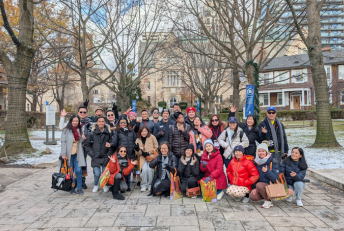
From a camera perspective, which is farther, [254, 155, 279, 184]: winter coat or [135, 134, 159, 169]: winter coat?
[135, 134, 159, 169]: winter coat

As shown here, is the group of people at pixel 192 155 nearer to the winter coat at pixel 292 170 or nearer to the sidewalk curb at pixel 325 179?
the winter coat at pixel 292 170

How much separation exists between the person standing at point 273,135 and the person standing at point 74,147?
13.2 feet

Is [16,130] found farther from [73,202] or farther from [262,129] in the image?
[262,129]

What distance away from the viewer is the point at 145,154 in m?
5.96

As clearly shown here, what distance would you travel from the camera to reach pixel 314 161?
8.23 meters

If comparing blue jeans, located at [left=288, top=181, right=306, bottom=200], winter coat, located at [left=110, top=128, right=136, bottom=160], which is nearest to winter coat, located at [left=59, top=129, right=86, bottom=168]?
winter coat, located at [left=110, top=128, right=136, bottom=160]

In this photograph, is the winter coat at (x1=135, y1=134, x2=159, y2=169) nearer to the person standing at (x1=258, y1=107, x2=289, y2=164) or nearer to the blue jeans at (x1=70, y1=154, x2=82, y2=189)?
the blue jeans at (x1=70, y1=154, x2=82, y2=189)

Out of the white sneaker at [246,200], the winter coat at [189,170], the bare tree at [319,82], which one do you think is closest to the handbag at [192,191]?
the winter coat at [189,170]

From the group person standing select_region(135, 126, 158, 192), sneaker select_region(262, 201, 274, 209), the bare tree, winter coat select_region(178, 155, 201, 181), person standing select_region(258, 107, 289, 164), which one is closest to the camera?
sneaker select_region(262, 201, 274, 209)

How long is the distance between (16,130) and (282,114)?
27.5 meters

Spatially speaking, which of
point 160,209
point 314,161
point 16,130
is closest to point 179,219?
point 160,209

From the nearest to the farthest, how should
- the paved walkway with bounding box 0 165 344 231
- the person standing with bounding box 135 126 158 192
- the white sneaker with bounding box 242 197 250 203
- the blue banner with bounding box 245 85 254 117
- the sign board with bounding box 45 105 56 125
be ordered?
the paved walkway with bounding box 0 165 344 231 → the white sneaker with bounding box 242 197 250 203 → the person standing with bounding box 135 126 158 192 → the blue banner with bounding box 245 85 254 117 → the sign board with bounding box 45 105 56 125

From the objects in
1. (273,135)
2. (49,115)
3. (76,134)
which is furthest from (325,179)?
(49,115)

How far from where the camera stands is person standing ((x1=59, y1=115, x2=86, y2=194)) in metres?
5.65
